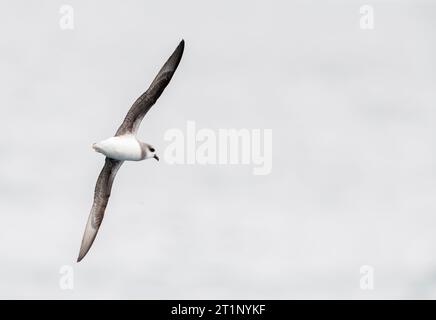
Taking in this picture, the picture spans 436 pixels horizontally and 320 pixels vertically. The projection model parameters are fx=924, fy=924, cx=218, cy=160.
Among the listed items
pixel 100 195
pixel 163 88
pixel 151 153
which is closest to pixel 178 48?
pixel 163 88

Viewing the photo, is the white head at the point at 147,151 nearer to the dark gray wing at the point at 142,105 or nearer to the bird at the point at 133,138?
the bird at the point at 133,138

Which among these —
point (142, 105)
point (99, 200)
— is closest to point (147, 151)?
point (142, 105)

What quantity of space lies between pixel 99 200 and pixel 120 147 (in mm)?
3927

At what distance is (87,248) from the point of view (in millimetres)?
40188

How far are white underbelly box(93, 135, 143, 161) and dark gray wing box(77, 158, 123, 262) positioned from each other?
179 cm

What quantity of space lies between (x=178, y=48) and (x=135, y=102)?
9.90ft

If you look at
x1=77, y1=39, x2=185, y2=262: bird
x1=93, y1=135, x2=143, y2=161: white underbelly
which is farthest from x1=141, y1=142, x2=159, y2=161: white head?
x1=93, y1=135, x2=143, y2=161: white underbelly

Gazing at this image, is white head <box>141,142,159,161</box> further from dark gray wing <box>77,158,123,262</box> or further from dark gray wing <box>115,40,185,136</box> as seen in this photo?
dark gray wing <box>77,158,123,262</box>

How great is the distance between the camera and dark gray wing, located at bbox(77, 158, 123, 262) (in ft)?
129

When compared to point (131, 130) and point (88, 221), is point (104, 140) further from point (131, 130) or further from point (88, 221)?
point (88, 221)

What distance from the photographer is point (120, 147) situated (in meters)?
37.1

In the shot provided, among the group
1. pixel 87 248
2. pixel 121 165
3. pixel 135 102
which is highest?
pixel 135 102

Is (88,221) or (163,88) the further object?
(88,221)

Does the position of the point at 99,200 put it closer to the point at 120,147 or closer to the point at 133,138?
the point at 120,147
